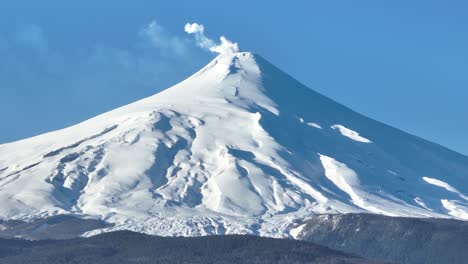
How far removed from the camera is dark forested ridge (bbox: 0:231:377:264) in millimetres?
140250

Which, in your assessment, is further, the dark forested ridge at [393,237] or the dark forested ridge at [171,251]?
the dark forested ridge at [393,237]

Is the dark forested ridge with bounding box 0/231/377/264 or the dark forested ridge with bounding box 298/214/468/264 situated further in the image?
the dark forested ridge with bounding box 298/214/468/264

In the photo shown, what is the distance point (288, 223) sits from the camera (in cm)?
18712

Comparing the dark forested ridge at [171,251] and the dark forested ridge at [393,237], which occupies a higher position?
the dark forested ridge at [393,237]

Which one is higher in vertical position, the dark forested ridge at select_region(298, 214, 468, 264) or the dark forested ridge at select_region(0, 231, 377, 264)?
the dark forested ridge at select_region(298, 214, 468, 264)

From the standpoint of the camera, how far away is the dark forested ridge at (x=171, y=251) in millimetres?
140250

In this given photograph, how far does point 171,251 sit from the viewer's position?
475 feet

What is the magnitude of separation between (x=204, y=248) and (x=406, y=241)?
3851 centimetres

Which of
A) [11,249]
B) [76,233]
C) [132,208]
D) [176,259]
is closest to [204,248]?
[176,259]

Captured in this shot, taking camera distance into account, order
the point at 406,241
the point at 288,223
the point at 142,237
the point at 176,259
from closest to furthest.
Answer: the point at 176,259 < the point at 142,237 < the point at 406,241 < the point at 288,223

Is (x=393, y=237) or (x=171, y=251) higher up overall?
(x=393, y=237)

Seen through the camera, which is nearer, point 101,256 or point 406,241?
point 101,256

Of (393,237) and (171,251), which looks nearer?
(171,251)

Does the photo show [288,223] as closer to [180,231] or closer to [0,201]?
[180,231]
